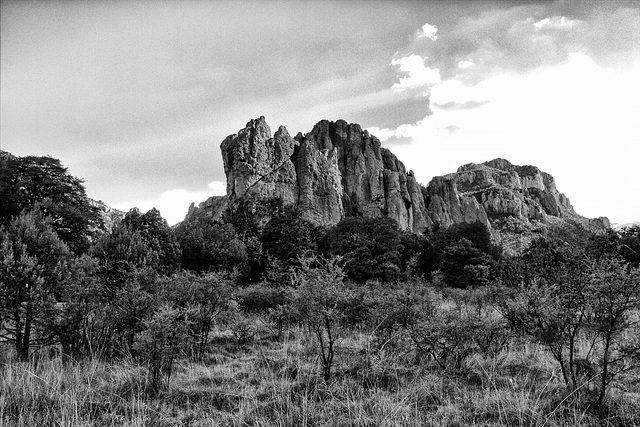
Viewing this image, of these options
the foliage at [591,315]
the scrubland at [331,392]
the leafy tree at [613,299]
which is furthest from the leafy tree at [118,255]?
the leafy tree at [613,299]

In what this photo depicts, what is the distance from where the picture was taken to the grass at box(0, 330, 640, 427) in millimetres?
4953

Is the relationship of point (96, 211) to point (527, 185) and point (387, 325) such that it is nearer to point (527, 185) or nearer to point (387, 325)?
point (387, 325)

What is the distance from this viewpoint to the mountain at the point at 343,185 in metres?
83.3

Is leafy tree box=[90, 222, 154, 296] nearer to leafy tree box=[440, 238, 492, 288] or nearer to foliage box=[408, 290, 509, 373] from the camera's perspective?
foliage box=[408, 290, 509, 373]

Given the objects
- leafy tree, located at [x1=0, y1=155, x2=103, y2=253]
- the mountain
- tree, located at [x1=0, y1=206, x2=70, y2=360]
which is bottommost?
tree, located at [x1=0, y1=206, x2=70, y2=360]

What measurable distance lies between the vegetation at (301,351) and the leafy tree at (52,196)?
2119 centimetres

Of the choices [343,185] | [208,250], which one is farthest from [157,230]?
[343,185]

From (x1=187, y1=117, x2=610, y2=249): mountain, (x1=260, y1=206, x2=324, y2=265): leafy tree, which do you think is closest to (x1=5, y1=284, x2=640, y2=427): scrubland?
(x1=260, y1=206, x2=324, y2=265): leafy tree

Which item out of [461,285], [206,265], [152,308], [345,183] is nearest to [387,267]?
[461,285]

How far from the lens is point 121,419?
16.4 feet

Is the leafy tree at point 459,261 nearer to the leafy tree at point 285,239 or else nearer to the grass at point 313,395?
the leafy tree at point 285,239

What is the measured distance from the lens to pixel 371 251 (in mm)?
33375

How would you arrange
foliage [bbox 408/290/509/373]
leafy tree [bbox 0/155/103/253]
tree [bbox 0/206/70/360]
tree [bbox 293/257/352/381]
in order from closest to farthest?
tree [bbox 293/257/352/381] → foliage [bbox 408/290/509/373] → tree [bbox 0/206/70/360] → leafy tree [bbox 0/155/103/253]

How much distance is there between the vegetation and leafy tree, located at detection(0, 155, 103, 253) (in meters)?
21.2
